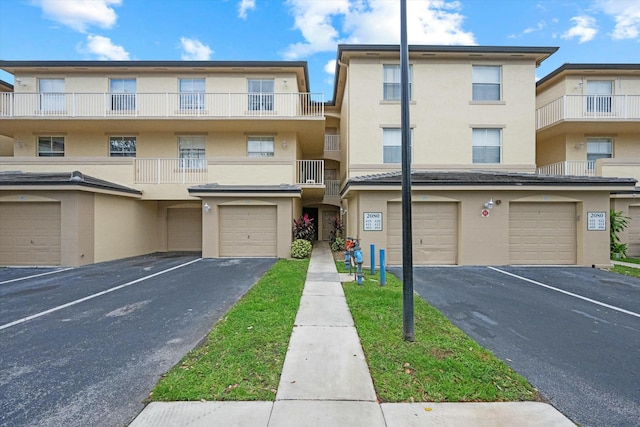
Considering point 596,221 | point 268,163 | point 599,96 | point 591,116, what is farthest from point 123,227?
point 591,116

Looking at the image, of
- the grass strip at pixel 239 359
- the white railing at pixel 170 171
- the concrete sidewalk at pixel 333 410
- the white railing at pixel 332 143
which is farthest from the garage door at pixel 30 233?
the white railing at pixel 332 143

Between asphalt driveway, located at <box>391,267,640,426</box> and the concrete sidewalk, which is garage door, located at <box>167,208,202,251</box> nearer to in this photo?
asphalt driveway, located at <box>391,267,640,426</box>

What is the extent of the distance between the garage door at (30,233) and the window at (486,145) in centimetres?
1732

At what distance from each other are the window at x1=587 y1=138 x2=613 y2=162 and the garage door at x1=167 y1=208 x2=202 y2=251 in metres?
20.8

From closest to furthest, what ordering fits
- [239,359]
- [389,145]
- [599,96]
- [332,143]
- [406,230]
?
[239,359], [406,230], [389,145], [599,96], [332,143]

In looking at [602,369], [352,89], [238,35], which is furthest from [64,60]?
[602,369]

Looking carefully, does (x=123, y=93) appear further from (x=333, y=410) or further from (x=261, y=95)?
(x=333, y=410)

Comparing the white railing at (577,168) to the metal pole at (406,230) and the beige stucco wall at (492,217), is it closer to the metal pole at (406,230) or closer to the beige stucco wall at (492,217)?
the beige stucco wall at (492,217)

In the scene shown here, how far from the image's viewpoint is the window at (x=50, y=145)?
15711 millimetres

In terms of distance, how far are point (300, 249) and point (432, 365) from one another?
360 inches

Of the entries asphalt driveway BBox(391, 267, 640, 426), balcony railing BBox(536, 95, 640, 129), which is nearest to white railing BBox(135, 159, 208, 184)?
asphalt driveway BBox(391, 267, 640, 426)

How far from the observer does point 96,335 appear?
4652 mm

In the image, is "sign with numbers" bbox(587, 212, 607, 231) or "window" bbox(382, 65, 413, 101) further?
"window" bbox(382, 65, 413, 101)

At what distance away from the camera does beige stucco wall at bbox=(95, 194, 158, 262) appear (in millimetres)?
11891
